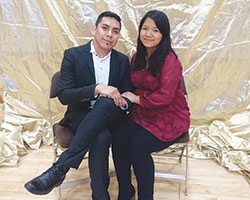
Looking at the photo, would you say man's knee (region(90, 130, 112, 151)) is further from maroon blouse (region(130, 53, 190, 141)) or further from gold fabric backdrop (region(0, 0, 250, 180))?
gold fabric backdrop (region(0, 0, 250, 180))

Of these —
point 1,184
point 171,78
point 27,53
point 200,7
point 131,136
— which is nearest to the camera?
point 171,78

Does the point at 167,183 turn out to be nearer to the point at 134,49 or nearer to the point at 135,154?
the point at 135,154

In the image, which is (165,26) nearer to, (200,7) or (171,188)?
(200,7)

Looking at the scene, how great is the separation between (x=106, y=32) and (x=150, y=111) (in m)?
0.51

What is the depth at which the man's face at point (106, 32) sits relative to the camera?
4.91 ft

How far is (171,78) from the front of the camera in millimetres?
1417

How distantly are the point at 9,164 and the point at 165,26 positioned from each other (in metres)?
1.47

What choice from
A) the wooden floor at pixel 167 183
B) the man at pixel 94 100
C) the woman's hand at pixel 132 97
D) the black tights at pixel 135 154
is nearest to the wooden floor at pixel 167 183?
the wooden floor at pixel 167 183

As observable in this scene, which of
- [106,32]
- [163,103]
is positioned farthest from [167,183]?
[106,32]

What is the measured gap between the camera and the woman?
4.68 feet

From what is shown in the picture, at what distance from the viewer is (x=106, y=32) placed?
1500 millimetres

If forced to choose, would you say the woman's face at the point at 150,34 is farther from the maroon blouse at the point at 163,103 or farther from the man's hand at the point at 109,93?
the man's hand at the point at 109,93

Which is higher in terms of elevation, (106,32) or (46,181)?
(106,32)

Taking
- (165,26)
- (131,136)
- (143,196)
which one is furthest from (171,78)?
(143,196)
